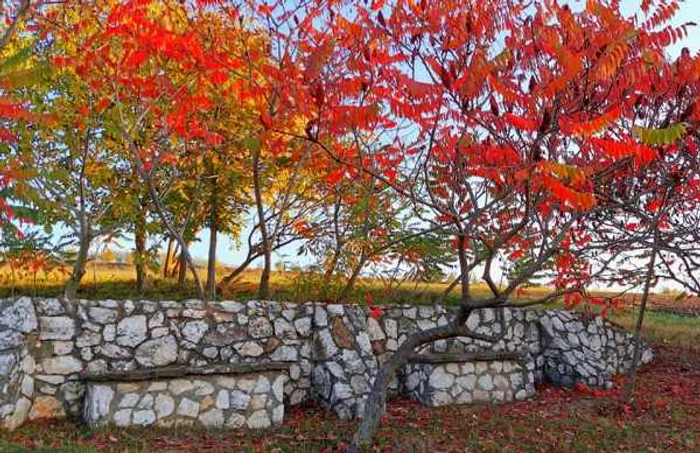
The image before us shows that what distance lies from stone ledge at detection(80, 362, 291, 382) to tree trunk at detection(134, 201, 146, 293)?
494 centimetres

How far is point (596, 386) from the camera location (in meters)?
10.1

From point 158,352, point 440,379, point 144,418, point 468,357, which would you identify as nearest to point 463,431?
point 440,379

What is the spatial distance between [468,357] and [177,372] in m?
4.14

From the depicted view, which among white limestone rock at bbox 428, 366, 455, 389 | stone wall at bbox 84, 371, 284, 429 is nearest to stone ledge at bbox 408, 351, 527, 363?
white limestone rock at bbox 428, 366, 455, 389

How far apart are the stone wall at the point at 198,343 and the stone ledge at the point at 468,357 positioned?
51 cm

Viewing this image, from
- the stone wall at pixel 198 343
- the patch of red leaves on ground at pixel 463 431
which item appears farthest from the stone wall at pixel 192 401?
the stone wall at pixel 198 343

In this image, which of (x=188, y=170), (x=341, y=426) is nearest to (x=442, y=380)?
(x=341, y=426)

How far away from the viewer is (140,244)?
13.1 metres

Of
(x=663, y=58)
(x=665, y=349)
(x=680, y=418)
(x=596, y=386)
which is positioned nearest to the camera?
(x=663, y=58)

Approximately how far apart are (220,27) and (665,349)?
1108 cm

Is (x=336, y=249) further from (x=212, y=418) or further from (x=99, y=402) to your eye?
(x=99, y=402)

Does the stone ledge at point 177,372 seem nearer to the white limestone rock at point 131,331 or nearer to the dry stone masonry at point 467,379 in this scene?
the white limestone rock at point 131,331

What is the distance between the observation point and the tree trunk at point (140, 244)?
11.6 metres

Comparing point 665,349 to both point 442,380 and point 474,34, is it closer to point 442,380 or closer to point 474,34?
point 442,380
